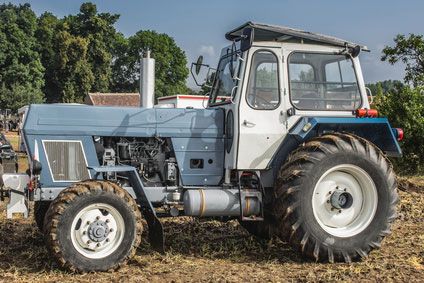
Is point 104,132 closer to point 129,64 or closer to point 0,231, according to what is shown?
point 0,231

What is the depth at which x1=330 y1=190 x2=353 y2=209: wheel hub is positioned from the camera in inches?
267

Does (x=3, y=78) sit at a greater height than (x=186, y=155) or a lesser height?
greater

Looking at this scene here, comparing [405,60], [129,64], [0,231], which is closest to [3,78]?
[129,64]

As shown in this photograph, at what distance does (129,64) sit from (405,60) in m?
53.5

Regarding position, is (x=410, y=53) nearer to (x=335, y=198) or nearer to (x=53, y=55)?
(x=335, y=198)

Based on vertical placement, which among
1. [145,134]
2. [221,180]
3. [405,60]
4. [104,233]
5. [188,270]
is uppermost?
[405,60]

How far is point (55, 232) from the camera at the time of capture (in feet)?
19.2

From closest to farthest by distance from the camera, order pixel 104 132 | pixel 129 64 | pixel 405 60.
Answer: pixel 104 132 < pixel 405 60 < pixel 129 64

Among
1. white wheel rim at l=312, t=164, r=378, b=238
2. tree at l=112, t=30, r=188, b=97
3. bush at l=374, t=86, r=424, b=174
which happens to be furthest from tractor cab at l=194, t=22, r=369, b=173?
tree at l=112, t=30, r=188, b=97

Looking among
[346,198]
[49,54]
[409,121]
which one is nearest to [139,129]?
[346,198]

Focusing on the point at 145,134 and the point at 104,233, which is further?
the point at 145,134

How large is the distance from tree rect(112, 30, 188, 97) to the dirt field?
6081 cm

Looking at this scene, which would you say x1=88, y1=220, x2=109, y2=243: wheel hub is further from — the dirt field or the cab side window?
the cab side window

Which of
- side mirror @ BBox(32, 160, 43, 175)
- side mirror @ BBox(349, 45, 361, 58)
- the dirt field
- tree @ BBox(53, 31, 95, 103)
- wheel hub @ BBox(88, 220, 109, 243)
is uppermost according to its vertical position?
tree @ BBox(53, 31, 95, 103)
